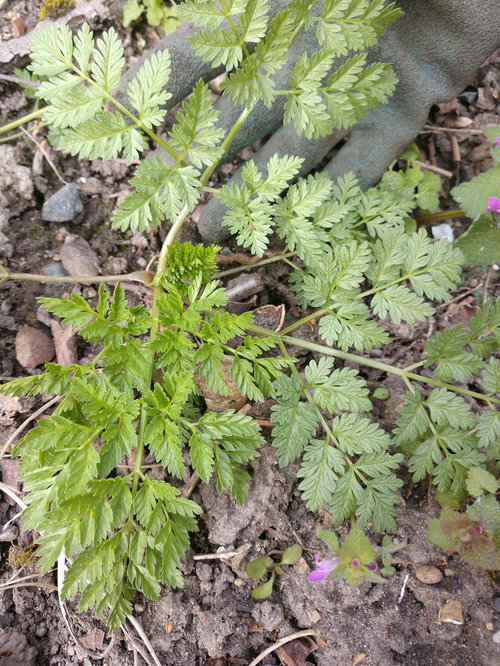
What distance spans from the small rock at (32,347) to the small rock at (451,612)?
6.81 ft

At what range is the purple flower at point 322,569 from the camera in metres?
2.02

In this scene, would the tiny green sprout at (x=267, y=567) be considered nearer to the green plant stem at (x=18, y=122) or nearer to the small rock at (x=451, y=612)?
the small rock at (x=451, y=612)

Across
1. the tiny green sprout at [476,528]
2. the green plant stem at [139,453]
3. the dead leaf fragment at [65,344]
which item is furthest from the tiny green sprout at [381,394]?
the dead leaf fragment at [65,344]

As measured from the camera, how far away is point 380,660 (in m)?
2.04

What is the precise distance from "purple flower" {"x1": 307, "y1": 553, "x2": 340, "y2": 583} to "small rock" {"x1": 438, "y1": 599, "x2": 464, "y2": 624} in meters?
0.50

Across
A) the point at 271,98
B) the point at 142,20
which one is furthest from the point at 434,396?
the point at 142,20

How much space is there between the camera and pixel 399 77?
2.45m

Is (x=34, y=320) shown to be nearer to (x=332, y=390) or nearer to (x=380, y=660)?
(x=332, y=390)

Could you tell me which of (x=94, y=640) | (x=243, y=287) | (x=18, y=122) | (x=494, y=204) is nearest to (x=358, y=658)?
(x=94, y=640)

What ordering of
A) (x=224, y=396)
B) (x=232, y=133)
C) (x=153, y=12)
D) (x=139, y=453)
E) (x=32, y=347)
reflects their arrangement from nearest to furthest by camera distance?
1. (x=139, y=453)
2. (x=232, y=133)
3. (x=224, y=396)
4. (x=32, y=347)
5. (x=153, y=12)

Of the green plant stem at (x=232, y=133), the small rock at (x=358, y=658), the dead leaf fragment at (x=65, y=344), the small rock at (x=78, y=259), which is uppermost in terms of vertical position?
the green plant stem at (x=232, y=133)

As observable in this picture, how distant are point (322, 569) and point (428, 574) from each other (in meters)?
0.48

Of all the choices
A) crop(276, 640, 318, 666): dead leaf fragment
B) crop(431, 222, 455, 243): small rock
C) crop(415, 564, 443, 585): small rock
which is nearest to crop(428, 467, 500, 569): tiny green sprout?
crop(415, 564, 443, 585): small rock

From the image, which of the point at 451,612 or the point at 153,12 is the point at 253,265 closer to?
the point at 153,12
